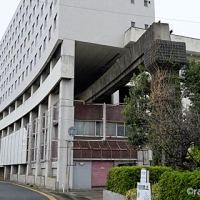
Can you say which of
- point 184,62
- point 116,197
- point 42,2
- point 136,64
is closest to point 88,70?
point 42,2

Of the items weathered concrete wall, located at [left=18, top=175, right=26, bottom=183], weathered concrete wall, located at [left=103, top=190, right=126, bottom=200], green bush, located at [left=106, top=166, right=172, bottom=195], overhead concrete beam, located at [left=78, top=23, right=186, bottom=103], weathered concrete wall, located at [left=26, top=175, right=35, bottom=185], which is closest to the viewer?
green bush, located at [left=106, top=166, right=172, bottom=195]

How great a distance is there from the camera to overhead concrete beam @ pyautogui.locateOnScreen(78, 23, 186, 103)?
11.5 m

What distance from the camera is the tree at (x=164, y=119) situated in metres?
7.66

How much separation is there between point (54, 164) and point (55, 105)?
14.7ft

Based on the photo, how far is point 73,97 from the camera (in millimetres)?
20703

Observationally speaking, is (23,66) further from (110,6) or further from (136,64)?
(136,64)

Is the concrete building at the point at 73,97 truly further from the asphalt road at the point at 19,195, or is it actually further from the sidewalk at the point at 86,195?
the asphalt road at the point at 19,195

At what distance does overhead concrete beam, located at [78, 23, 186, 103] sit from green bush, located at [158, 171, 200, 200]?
17.0ft

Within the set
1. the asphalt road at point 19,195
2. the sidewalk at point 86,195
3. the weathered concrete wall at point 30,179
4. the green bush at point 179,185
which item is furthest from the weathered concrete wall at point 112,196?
the weathered concrete wall at point 30,179

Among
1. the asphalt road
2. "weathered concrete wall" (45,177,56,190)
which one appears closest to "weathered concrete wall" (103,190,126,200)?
the asphalt road

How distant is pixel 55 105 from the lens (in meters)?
22.2

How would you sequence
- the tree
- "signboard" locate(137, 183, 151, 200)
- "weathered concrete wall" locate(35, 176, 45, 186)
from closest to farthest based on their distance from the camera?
1. "signboard" locate(137, 183, 151, 200)
2. the tree
3. "weathered concrete wall" locate(35, 176, 45, 186)

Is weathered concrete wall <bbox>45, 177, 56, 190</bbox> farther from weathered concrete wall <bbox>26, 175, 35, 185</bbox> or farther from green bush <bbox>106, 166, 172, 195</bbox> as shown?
green bush <bbox>106, 166, 172, 195</bbox>

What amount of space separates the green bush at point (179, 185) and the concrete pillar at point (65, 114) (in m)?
12.5
